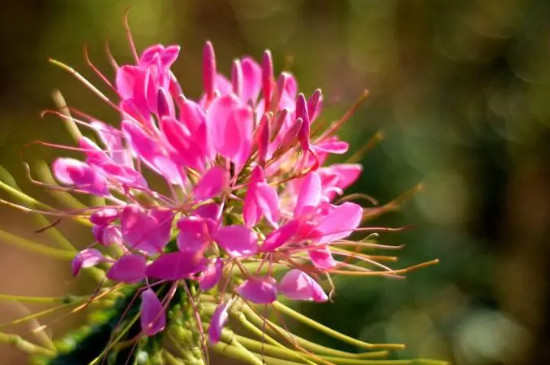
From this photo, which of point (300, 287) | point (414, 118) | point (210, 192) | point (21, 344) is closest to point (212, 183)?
point (210, 192)

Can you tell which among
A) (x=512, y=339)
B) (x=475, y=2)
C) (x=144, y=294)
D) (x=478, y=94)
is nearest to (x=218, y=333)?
(x=144, y=294)

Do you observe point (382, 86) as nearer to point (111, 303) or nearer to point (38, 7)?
point (38, 7)

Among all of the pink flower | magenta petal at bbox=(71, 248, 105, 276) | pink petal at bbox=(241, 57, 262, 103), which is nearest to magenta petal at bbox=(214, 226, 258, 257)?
the pink flower

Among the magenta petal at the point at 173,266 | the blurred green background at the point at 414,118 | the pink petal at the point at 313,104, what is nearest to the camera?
the magenta petal at the point at 173,266

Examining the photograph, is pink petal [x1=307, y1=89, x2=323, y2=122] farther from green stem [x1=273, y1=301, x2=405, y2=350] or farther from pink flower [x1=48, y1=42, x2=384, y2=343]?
green stem [x1=273, y1=301, x2=405, y2=350]

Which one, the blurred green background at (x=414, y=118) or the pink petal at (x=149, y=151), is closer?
the pink petal at (x=149, y=151)

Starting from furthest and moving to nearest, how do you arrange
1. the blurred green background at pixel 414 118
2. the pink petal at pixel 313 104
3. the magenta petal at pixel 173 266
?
1. the blurred green background at pixel 414 118
2. the pink petal at pixel 313 104
3. the magenta petal at pixel 173 266

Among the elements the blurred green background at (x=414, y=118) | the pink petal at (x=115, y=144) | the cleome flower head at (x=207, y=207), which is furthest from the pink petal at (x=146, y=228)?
the blurred green background at (x=414, y=118)

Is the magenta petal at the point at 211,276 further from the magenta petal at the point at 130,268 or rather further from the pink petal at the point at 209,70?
the pink petal at the point at 209,70
